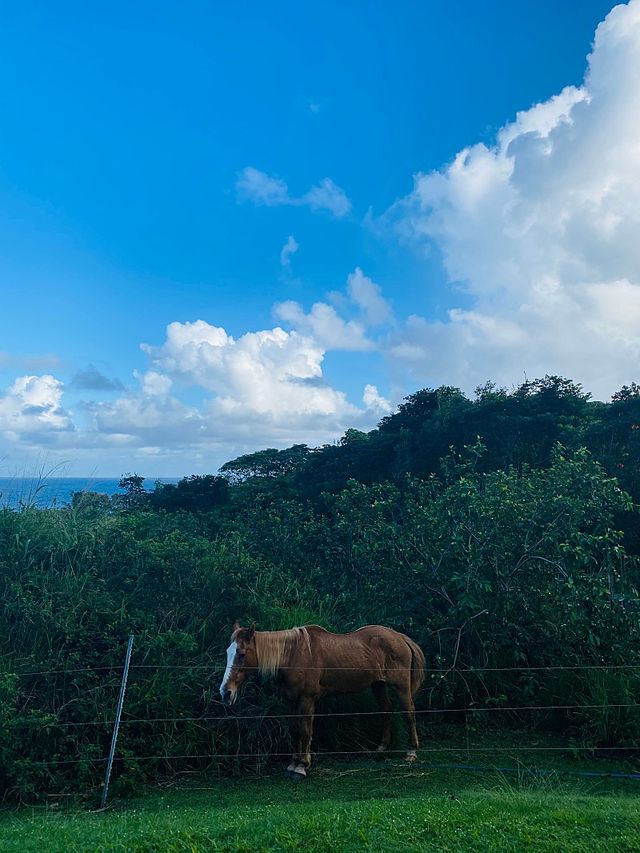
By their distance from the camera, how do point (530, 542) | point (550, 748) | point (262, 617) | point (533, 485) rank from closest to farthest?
point (550, 748), point (262, 617), point (530, 542), point (533, 485)

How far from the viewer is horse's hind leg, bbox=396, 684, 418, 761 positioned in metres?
6.32

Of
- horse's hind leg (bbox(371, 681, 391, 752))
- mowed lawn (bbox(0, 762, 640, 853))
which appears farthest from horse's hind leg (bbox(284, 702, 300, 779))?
horse's hind leg (bbox(371, 681, 391, 752))

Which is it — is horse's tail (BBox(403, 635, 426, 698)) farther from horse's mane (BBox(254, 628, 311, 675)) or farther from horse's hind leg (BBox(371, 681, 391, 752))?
horse's mane (BBox(254, 628, 311, 675))

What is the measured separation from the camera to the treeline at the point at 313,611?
618 centimetres

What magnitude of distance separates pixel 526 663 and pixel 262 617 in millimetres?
3074

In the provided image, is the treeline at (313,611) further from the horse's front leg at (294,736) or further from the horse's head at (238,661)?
the horse's head at (238,661)

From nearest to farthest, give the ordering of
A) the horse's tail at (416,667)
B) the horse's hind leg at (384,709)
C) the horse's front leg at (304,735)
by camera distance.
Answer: the horse's front leg at (304,735) → the horse's hind leg at (384,709) → the horse's tail at (416,667)

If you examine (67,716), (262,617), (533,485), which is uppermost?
(533,485)

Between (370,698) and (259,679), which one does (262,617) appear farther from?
(370,698)

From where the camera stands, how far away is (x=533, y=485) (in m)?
8.88

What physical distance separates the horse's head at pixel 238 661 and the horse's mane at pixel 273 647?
0.24 feet

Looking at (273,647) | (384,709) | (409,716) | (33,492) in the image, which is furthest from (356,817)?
(33,492)

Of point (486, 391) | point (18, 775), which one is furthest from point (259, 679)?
point (486, 391)

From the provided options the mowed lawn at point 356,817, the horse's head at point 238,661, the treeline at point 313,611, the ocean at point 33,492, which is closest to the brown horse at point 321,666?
the horse's head at point 238,661
